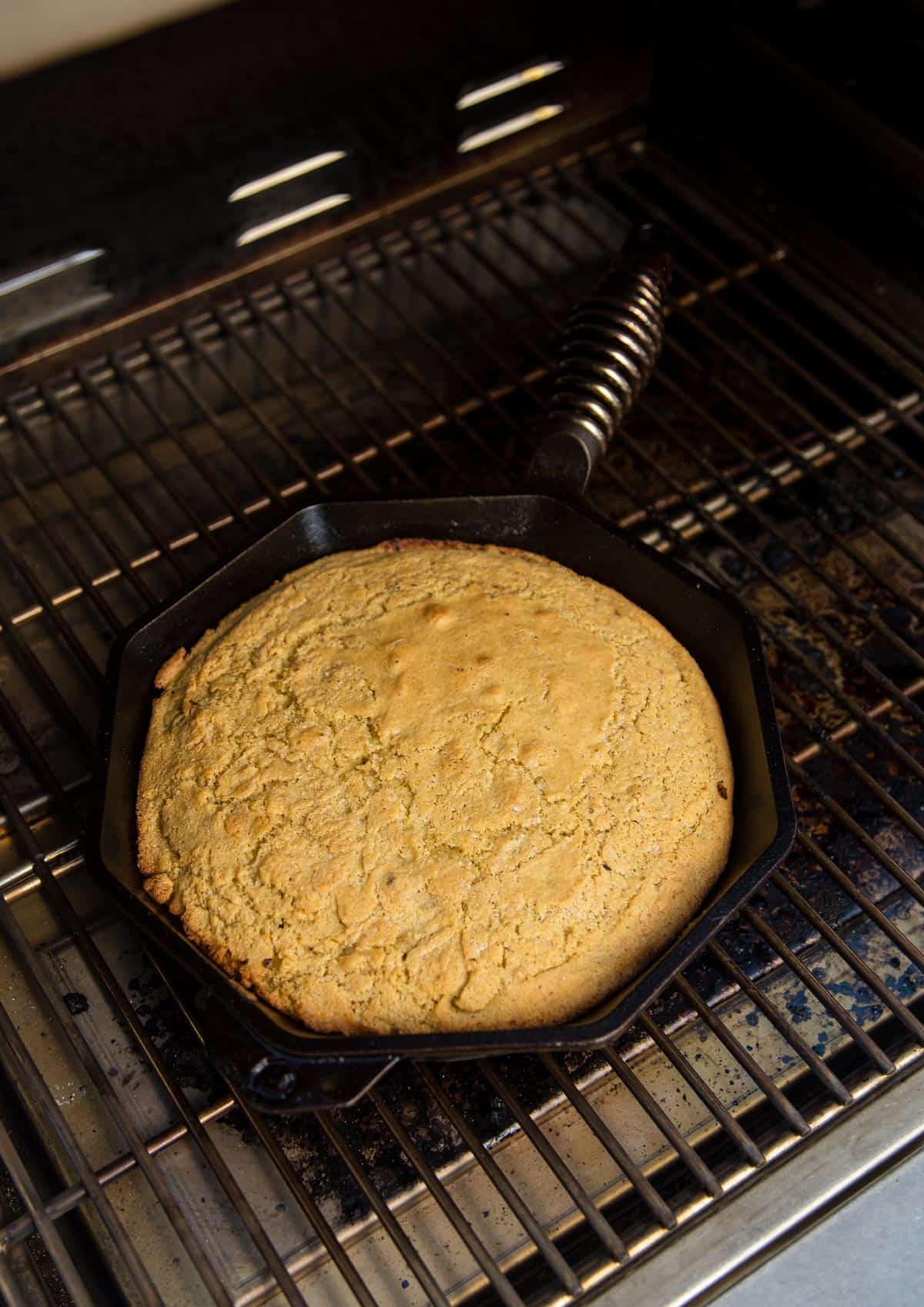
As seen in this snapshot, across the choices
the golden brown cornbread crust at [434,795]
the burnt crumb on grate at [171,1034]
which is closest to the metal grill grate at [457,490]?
the burnt crumb on grate at [171,1034]

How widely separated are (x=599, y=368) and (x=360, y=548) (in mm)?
377

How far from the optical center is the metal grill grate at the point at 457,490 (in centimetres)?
125

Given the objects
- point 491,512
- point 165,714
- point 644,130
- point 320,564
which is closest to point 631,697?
point 491,512

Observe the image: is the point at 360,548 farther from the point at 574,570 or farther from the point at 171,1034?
the point at 171,1034

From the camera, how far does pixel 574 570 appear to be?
161 centimetres

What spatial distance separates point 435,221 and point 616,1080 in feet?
4.67

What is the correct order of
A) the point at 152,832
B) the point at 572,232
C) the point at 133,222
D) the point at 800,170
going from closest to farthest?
the point at 152,832
the point at 133,222
the point at 800,170
the point at 572,232

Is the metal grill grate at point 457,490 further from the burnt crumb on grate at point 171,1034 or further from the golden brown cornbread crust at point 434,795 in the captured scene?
the golden brown cornbread crust at point 434,795

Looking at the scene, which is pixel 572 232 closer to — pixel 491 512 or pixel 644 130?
pixel 644 130

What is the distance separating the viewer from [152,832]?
53.7 inches

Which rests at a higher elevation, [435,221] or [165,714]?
[435,221]

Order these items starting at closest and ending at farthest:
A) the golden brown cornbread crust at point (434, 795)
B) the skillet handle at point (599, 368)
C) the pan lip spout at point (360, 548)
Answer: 1. the pan lip spout at point (360, 548)
2. the golden brown cornbread crust at point (434, 795)
3. the skillet handle at point (599, 368)

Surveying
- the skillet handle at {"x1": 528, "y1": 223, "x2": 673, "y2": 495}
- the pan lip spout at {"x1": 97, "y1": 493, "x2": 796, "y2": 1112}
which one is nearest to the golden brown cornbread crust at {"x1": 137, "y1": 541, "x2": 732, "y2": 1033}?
the pan lip spout at {"x1": 97, "y1": 493, "x2": 796, "y2": 1112}

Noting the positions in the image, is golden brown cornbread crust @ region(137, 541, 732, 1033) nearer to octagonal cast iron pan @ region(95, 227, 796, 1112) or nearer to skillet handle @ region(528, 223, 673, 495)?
octagonal cast iron pan @ region(95, 227, 796, 1112)
